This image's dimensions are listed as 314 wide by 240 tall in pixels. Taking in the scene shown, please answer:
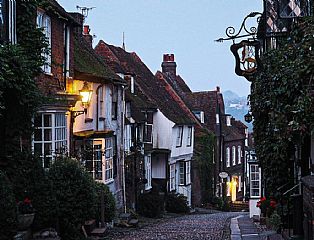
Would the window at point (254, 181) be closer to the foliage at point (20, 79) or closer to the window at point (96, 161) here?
the window at point (96, 161)

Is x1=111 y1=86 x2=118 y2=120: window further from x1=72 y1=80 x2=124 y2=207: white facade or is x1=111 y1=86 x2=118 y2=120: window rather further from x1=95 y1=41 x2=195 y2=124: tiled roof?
x1=95 y1=41 x2=195 y2=124: tiled roof

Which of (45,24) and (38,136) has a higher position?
(45,24)

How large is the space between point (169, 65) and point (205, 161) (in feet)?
26.7

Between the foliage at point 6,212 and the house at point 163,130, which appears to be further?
the house at point 163,130

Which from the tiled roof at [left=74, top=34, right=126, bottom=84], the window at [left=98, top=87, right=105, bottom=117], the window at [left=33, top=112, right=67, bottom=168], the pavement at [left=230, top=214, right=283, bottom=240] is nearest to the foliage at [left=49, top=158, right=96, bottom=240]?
the window at [left=33, top=112, right=67, bottom=168]

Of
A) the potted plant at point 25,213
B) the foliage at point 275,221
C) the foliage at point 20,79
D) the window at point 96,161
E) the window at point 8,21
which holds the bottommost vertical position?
the foliage at point 275,221

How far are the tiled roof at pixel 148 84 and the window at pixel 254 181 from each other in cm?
1272

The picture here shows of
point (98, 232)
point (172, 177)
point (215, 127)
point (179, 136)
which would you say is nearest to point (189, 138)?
point (179, 136)

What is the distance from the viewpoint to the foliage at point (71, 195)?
17.9 meters

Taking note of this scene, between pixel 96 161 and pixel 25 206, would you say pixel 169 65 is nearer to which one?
pixel 96 161

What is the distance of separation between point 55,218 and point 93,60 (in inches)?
568

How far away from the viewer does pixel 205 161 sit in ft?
170

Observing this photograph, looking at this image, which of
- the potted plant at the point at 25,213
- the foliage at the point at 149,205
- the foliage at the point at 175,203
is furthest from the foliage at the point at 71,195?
the foliage at the point at 175,203

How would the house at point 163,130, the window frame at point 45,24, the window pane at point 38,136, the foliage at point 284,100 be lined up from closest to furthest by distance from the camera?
the foliage at point 284,100
the window frame at point 45,24
the window pane at point 38,136
the house at point 163,130
